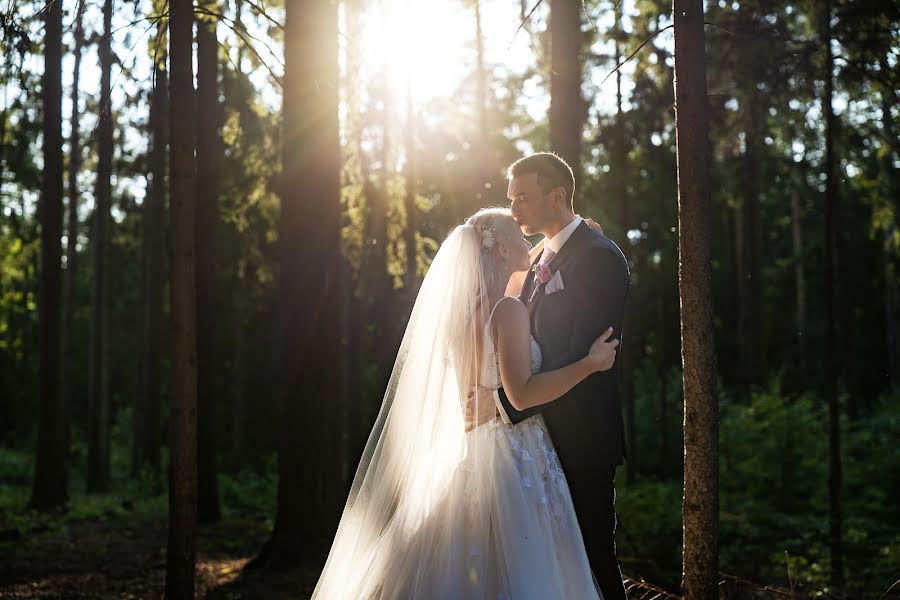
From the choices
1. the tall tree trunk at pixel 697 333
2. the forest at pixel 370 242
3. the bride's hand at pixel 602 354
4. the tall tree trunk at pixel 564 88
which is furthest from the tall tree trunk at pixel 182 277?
the tall tree trunk at pixel 564 88

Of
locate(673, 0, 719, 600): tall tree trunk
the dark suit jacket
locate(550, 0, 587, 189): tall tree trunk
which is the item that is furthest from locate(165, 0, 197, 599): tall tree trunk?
locate(550, 0, 587, 189): tall tree trunk

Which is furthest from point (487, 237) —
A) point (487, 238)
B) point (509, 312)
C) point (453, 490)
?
point (453, 490)

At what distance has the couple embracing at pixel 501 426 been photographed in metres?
4.02

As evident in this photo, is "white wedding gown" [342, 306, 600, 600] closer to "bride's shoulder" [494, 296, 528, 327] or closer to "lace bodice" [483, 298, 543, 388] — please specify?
"lace bodice" [483, 298, 543, 388]

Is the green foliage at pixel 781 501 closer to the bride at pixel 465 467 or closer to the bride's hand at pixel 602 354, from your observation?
the bride at pixel 465 467

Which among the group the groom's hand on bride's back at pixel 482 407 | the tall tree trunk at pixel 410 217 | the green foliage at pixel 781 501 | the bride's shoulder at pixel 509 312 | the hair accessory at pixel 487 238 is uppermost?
the tall tree trunk at pixel 410 217

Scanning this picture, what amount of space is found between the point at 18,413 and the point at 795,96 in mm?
34698

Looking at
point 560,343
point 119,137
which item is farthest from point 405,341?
point 119,137

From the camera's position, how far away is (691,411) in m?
5.03

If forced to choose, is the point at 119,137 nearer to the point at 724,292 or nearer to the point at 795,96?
the point at 795,96

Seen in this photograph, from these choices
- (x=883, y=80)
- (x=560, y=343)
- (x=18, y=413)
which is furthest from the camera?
(x=18, y=413)

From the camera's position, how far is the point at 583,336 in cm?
421

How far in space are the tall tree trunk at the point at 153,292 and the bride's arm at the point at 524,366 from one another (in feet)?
47.3

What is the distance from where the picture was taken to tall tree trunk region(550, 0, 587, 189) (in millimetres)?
10281
